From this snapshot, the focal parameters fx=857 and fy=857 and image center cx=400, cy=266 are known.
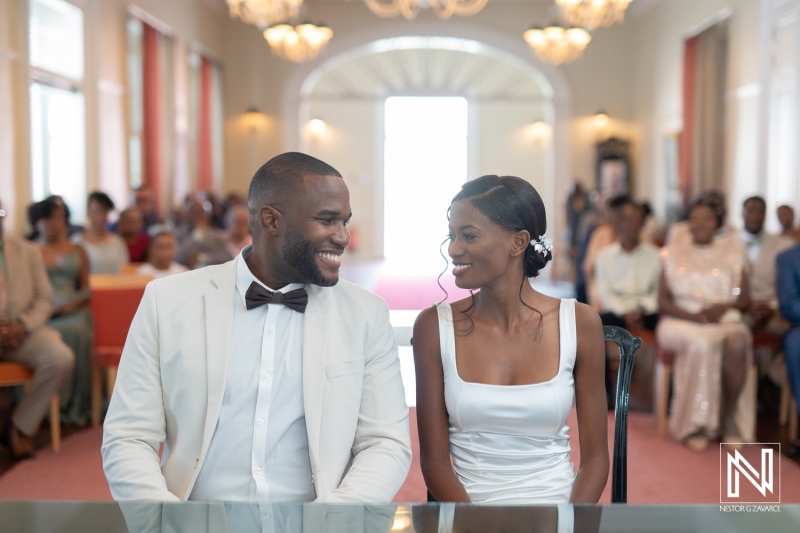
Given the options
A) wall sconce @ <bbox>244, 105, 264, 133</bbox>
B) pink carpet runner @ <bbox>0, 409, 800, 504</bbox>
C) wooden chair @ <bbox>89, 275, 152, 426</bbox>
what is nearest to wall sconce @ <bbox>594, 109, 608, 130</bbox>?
wall sconce @ <bbox>244, 105, 264, 133</bbox>

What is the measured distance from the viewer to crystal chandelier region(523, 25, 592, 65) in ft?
34.0

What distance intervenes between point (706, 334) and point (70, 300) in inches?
158

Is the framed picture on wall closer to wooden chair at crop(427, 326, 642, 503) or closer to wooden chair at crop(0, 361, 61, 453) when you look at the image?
wooden chair at crop(0, 361, 61, 453)

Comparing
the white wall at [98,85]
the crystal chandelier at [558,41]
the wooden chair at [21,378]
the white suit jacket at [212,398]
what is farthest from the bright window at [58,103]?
the white suit jacket at [212,398]

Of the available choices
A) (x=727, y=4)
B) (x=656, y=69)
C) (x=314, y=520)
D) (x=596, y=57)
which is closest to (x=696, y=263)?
(x=314, y=520)

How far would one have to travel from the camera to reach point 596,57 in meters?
14.3

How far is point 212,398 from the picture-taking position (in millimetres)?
2006

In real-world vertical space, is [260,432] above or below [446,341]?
below

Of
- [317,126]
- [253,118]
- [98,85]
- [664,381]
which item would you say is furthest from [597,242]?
[317,126]

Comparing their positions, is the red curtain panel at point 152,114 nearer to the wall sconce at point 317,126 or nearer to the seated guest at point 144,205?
the seated guest at point 144,205

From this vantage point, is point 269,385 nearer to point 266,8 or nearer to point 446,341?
point 446,341

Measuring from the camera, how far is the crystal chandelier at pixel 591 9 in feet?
28.9

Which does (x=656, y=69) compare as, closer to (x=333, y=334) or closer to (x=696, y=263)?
(x=696, y=263)

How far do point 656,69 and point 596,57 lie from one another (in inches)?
59.0
